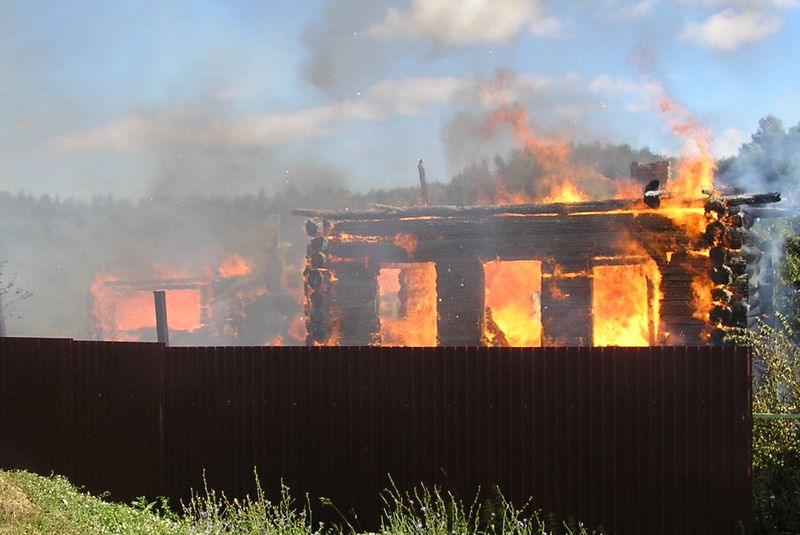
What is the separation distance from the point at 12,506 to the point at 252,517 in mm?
2302

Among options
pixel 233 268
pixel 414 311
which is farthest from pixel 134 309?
pixel 414 311

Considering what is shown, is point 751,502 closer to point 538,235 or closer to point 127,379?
point 127,379

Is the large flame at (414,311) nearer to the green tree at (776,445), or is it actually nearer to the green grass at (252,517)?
the green tree at (776,445)

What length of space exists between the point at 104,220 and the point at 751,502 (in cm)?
3920

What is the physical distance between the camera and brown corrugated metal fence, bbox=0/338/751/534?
7980mm

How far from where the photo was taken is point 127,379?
33.6 feet

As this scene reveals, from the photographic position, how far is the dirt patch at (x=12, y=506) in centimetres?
816

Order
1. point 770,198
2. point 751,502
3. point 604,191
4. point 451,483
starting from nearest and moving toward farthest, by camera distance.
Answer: point 751,502 < point 451,483 < point 770,198 < point 604,191

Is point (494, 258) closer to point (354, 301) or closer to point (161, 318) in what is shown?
point (354, 301)

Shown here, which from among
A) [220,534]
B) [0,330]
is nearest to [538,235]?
[220,534]

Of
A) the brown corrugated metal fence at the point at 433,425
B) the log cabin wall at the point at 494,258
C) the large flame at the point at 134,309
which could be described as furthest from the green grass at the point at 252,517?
the large flame at the point at 134,309

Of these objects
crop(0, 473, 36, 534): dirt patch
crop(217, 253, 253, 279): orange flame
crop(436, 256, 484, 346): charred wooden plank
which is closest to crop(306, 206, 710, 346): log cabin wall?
crop(436, 256, 484, 346): charred wooden plank

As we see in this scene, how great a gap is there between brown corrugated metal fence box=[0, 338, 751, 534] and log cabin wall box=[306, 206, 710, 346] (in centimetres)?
1017

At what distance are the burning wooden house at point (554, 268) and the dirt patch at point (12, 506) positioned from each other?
39.3 ft
